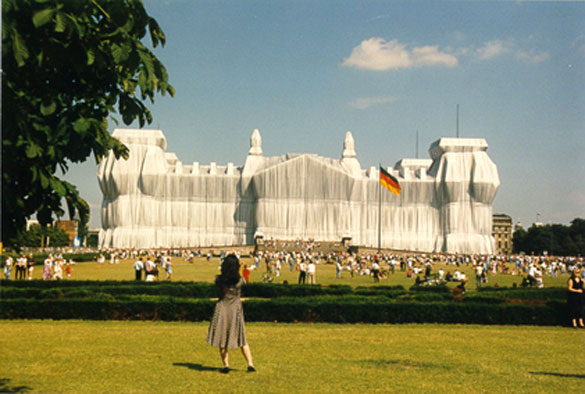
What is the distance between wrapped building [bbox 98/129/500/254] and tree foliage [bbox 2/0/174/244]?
71.8 m

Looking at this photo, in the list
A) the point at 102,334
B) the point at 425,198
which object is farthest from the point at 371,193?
the point at 102,334

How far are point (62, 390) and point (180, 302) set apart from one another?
7059 mm

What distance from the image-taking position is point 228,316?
712 centimetres

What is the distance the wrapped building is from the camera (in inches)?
2987

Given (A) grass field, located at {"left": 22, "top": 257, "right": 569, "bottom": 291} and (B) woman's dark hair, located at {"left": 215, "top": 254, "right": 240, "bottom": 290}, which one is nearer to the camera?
(B) woman's dark hair, located at {"left": 215, "top": 254, "right": 240, "bottom": 290}

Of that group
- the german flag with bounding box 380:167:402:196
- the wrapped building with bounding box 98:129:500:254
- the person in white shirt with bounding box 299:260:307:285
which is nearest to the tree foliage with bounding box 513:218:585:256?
the wrapped building with bounding box 98:129:500:254

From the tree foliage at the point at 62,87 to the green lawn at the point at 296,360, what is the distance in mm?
→ 2826

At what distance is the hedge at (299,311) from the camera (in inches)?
529

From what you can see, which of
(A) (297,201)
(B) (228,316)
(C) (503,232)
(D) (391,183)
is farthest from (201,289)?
(C) (503,232)

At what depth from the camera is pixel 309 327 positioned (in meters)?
12.6

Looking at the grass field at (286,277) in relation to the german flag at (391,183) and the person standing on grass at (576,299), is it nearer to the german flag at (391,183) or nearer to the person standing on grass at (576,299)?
the person standing on grass at (576,299)

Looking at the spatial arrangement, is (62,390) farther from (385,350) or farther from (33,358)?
(385,350)

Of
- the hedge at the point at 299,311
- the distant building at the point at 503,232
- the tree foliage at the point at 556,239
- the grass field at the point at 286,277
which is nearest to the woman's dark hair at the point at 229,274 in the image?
the hedge at the point at 299,311

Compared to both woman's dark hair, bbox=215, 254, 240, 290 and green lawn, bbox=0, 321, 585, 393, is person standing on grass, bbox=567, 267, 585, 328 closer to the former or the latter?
green lawn, bbox=0, 321, 585, 393
